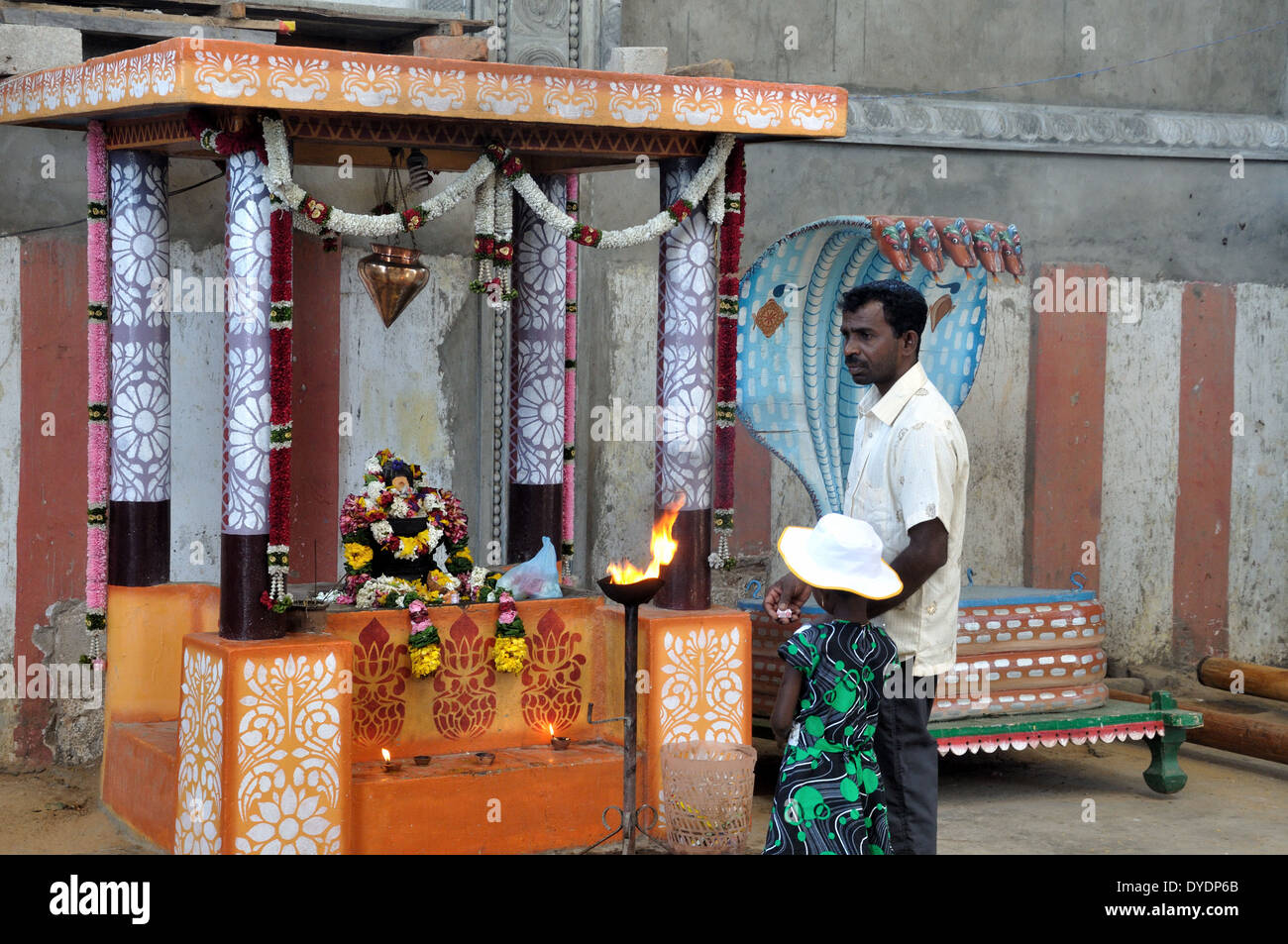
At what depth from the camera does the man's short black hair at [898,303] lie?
4.88 metres

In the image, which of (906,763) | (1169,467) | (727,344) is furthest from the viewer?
(1169,467)

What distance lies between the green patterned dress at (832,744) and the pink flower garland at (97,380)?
3.81 m

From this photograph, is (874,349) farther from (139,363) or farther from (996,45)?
(996,45)

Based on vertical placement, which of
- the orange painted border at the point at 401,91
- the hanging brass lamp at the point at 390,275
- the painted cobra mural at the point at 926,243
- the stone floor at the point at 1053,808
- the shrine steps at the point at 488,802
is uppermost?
the orange painted border at the point at 401,91

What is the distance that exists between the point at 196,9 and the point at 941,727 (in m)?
5.17

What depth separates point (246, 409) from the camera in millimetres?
6367

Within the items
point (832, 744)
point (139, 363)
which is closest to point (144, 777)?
point (139, 363)

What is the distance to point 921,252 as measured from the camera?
7637 millimetres

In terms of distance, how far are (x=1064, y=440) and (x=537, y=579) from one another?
4593 mm

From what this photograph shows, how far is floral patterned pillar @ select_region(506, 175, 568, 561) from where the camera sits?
26.4ft

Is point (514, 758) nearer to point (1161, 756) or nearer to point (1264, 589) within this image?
point (1161, 756)

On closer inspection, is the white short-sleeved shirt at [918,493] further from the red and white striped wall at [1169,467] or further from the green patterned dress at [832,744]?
the red and white striped wall at [1169,467]

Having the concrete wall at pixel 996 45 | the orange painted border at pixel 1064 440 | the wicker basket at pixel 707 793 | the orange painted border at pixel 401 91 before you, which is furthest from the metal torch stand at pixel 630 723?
the orange painted border at pixel 1064 440
